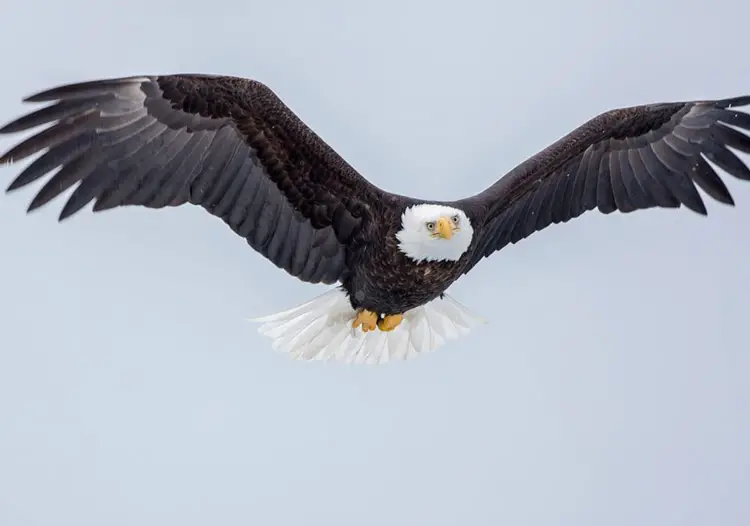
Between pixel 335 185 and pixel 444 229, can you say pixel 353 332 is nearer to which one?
pixel 335 185

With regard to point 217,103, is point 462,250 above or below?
below

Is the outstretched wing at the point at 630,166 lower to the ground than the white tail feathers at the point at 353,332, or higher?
higher

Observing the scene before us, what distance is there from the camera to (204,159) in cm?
768

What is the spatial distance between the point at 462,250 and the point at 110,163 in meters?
1.80

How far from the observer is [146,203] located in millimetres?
7492

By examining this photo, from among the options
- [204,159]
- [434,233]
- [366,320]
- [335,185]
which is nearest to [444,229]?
[434,233]

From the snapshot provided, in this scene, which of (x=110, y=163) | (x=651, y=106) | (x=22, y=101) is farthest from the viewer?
(x=651, y=106)

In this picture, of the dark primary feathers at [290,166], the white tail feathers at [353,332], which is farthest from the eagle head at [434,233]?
the white tail feathers at [353,332]

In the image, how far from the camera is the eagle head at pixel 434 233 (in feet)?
25.2

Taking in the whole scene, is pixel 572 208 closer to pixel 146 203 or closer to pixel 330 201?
pixel 330 201

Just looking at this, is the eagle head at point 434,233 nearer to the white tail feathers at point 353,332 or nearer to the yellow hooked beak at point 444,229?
the yellow hooked beak at point 444,229

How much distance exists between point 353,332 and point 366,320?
1.04ft

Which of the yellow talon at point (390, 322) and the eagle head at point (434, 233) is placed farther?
the yellow talon at point (390, 322)

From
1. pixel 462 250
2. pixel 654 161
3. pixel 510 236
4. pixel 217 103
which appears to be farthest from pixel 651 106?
pixel 217 103
